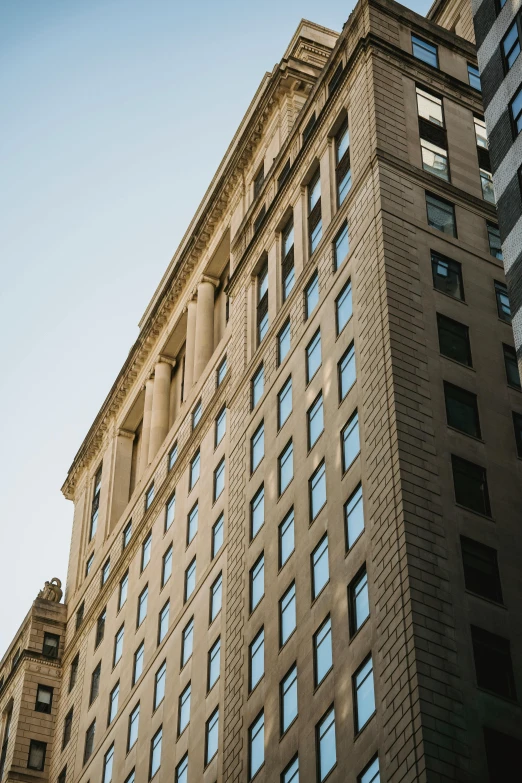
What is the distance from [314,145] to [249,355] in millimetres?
9954

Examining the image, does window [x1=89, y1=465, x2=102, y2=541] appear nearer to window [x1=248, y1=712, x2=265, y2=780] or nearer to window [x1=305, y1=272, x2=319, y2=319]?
window [x1=305, y1=272, x2=319, y2=319]

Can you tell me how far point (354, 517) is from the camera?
48.5 m

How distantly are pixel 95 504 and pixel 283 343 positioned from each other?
3508 cm

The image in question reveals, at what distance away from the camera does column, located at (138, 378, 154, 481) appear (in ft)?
278

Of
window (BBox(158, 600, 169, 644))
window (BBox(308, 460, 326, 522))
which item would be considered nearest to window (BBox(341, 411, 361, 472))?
window (BBox(308, 460, 326, 522))

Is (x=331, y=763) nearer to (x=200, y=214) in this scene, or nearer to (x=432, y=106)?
(x=432, y=106)

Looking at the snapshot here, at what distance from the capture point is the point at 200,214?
85.3 metres

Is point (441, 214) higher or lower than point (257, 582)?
higher

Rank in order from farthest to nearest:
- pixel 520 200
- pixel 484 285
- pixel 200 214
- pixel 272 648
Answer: pixel 200 214, pixel 484 285, pixel 272 648, pixel 520 200

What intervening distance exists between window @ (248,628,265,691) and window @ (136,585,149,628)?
66.1 feet

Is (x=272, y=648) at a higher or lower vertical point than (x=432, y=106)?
lower

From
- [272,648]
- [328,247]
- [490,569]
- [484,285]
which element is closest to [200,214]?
[328,247]

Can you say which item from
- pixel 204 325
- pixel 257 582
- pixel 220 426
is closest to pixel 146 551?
pixel 220 426

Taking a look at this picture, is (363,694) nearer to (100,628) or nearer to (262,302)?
(262,302)
